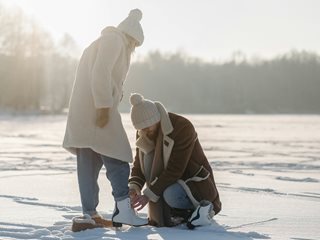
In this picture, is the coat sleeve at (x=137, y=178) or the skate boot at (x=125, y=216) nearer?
the skate boot at (x=125, y=216)

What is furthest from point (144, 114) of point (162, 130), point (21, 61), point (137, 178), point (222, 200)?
point (21, 61)

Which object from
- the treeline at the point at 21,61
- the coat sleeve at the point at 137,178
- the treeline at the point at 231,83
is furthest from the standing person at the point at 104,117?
the treeline at the point at 231,83

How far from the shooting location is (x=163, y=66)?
87312 millimetres

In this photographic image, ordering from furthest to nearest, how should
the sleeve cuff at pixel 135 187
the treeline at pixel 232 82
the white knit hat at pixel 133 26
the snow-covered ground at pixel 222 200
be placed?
the treeline at pixel 232 82
the sleeve cuff at pixel 135 187
the white knit hat at pixel 133 26
the snow-covered ground at pixel 222 200

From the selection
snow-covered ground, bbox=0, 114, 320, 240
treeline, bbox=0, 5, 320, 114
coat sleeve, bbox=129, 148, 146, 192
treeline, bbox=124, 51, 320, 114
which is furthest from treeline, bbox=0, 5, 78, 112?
coat sleeve, bbox=129, 148, 146, 192

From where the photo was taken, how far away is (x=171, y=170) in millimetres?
3453

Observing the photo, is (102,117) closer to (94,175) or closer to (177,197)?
(94,175)

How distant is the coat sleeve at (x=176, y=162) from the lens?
3445 millimetres

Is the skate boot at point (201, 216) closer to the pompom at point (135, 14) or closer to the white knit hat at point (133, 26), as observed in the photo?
the white knit hat at point (133, 26)

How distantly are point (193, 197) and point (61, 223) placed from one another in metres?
0.83

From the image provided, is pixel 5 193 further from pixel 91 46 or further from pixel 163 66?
pixel 163 66

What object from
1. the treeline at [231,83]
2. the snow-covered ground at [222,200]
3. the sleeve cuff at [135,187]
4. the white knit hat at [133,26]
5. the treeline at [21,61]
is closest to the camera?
the snow-covered ground at [222,200]

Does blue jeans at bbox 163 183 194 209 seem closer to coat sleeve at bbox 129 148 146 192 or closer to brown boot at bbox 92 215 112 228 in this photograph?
coat sleeve at bbox 129 148 146 192

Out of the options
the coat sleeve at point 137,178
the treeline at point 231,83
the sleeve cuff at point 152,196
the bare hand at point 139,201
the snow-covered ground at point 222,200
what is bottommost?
the snow-covered ground at point 222,200
